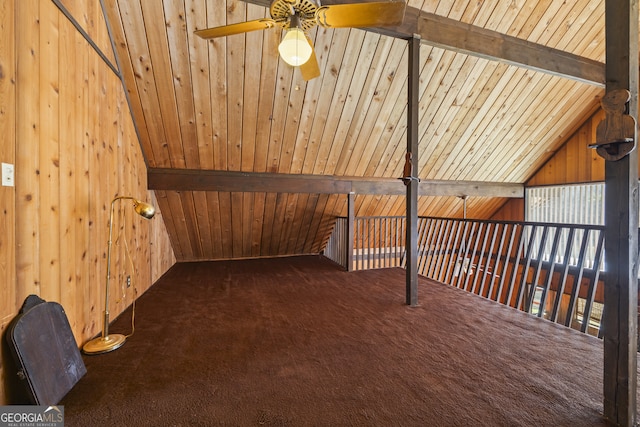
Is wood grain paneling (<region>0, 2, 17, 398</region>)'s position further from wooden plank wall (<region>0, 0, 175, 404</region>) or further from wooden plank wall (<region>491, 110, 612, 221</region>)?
wooden plank wall (<region>491, 110, 612, 221</region>)

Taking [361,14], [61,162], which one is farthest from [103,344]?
[361,14]

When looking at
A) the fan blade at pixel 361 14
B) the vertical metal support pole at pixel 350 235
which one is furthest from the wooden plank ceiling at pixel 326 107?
the fan blade at pixel 361 14

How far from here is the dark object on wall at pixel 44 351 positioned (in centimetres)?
142

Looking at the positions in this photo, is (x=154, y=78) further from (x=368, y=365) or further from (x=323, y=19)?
(x=368, y=365)

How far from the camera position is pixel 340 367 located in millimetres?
1910

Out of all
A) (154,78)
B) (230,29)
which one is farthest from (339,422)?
(154,78)

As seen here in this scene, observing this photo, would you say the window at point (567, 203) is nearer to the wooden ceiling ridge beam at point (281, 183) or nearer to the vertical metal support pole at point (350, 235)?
the wooden ceiling ridge beam at point (281, 183)

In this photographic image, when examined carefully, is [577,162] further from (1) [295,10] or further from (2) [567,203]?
(1) [295,10]

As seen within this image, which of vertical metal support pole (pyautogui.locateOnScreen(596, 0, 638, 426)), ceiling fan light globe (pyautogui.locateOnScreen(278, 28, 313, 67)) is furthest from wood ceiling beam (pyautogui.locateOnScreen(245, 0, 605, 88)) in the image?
vertical metal support pole (pyautogui.locateOnScreen(596, 0, 638, 426))

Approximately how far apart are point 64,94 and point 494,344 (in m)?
3.59

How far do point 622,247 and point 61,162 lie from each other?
3271mm

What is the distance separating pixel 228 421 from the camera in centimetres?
143

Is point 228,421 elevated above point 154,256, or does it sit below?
below

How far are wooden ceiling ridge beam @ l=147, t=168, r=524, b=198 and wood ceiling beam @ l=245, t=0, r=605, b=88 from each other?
231cm
